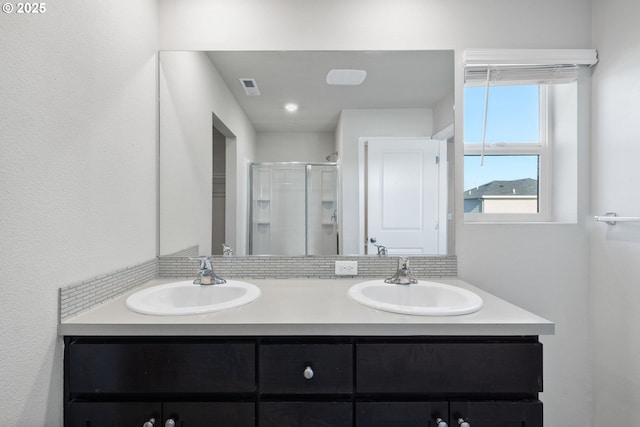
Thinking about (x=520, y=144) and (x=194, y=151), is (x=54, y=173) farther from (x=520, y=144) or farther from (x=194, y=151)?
(x=520, y=144)

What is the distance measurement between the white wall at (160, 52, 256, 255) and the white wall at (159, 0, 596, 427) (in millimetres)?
161

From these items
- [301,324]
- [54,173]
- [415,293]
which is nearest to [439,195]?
[415,293]

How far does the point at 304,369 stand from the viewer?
0.97 meters

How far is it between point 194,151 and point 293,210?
607 mm

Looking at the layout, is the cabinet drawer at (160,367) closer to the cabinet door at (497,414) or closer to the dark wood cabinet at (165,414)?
the dark wood cabinet at (165,414)

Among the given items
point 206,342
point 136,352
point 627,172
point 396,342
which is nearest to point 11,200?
point 136,352

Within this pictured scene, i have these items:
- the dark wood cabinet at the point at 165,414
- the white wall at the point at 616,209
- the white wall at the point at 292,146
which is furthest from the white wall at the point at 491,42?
the dark wood cabinet at the point at 165,414

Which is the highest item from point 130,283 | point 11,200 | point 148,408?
point 11,200

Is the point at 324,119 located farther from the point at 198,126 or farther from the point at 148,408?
the point at 148,408

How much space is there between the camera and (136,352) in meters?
0.95

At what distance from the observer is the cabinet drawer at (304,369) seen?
964mm

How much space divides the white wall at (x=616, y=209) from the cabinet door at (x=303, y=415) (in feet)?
4.47

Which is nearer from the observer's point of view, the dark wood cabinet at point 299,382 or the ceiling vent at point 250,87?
the dark wood cabinet at point 299,382

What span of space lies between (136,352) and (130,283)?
0.47m
